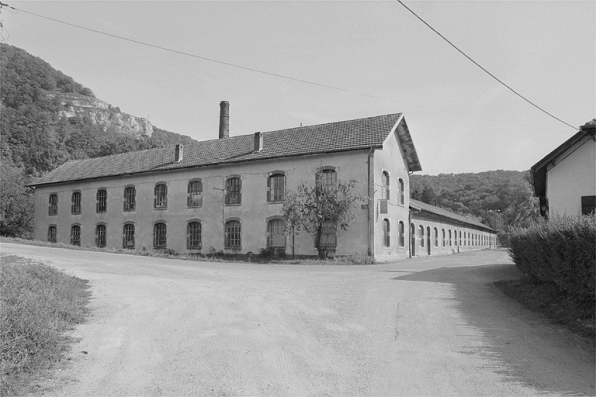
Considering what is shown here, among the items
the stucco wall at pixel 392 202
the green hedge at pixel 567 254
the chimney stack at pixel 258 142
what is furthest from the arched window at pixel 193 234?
the green hedge at pixel 567 254

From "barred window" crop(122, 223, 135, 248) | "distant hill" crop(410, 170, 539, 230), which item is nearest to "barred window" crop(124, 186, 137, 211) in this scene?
"barred window" crop(122, 223, 135, 248)

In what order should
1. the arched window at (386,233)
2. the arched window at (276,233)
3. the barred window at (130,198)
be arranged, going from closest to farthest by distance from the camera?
the arched window at (386,233), the arched window at (276,233), the barred window at (130,198)

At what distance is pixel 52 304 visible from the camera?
662 centimetres

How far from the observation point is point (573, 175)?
46.1 feet

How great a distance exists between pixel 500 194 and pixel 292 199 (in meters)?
65.3

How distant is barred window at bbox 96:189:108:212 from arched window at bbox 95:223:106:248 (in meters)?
1.18

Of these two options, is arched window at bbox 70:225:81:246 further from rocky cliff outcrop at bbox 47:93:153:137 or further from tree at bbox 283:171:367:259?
rocky cliff outcrop at bbox 47:93:153:137

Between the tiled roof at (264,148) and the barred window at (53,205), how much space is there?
1268mm

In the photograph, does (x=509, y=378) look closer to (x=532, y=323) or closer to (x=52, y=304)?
(x=532, y=323)

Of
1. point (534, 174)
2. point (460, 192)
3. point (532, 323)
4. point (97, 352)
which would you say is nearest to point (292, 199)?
point (534, 174)

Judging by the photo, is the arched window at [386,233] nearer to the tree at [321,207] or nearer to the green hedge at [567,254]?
the tree at [321,207]

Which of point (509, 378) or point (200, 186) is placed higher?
point (200, 186)

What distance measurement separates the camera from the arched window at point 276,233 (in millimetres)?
24219

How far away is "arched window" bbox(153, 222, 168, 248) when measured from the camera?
94.5 feet
